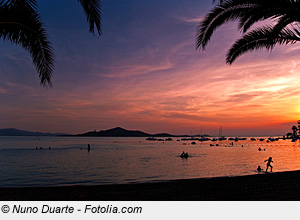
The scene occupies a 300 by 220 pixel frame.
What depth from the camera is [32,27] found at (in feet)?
25.0

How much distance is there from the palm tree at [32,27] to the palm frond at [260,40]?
21.6 ft

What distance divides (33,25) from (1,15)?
0.89 m

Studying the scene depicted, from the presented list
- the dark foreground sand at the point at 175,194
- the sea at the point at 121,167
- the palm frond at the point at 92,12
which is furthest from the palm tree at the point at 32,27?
the sea at the point at 121,167

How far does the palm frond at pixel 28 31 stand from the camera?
733 centimetres

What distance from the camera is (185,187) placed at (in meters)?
10.9

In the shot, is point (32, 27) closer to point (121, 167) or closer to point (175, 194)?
point (175, 194)

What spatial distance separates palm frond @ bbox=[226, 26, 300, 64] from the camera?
30.7ft

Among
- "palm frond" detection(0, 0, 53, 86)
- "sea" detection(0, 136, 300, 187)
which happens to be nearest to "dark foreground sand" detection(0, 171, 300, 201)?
"palm frond" detection(0, 0, 53, 86)

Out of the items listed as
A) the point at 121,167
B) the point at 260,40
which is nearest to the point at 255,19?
the point at 260,40

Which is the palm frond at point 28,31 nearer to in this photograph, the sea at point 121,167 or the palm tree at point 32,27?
the palm tree at point 32,27

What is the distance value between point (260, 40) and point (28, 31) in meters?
9.17
